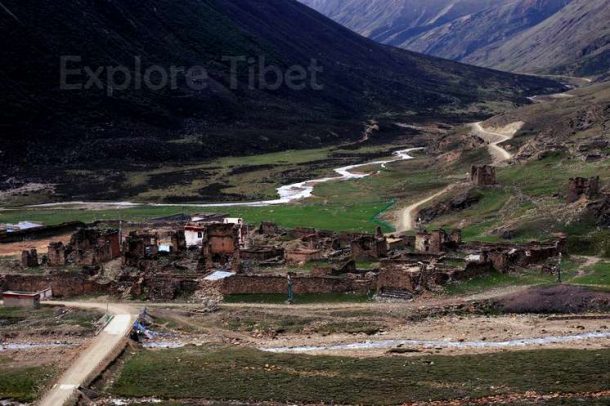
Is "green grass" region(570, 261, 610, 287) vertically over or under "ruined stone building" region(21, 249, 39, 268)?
under

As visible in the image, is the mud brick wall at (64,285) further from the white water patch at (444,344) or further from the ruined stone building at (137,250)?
the white water patch at (444,344)

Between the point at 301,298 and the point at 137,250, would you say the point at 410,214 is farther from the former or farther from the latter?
the point at 301,298

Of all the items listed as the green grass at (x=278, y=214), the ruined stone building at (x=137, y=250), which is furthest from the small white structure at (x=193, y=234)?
the green grass at (x=278, y=214)

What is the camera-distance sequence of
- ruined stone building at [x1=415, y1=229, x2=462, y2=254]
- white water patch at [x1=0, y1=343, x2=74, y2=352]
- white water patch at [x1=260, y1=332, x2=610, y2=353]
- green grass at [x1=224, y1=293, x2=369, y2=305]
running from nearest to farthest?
1. white water patch at [x1=260, y1=332, x2=610, y2=353]
2. white water patch at [x1=0, y1=343, x2=74, y2=352]
3. green grass at [x1=224, y1=293, x2=369, y2=305]
4. ruined stone building at [x1=415, y1=229, x2=462, y2=254]

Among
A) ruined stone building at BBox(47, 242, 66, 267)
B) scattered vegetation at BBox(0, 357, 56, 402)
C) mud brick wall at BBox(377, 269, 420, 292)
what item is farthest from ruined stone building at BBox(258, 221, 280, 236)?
scattered vegetation at BBox(0, 357, 56, 402)

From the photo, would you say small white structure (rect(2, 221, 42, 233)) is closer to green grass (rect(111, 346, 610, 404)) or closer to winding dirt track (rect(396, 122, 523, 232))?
winding dirt track (rect(396, 122, 523, 232))

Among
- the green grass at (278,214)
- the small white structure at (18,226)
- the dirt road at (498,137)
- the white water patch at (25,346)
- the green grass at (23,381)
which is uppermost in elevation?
the dirt road at (498,137)
